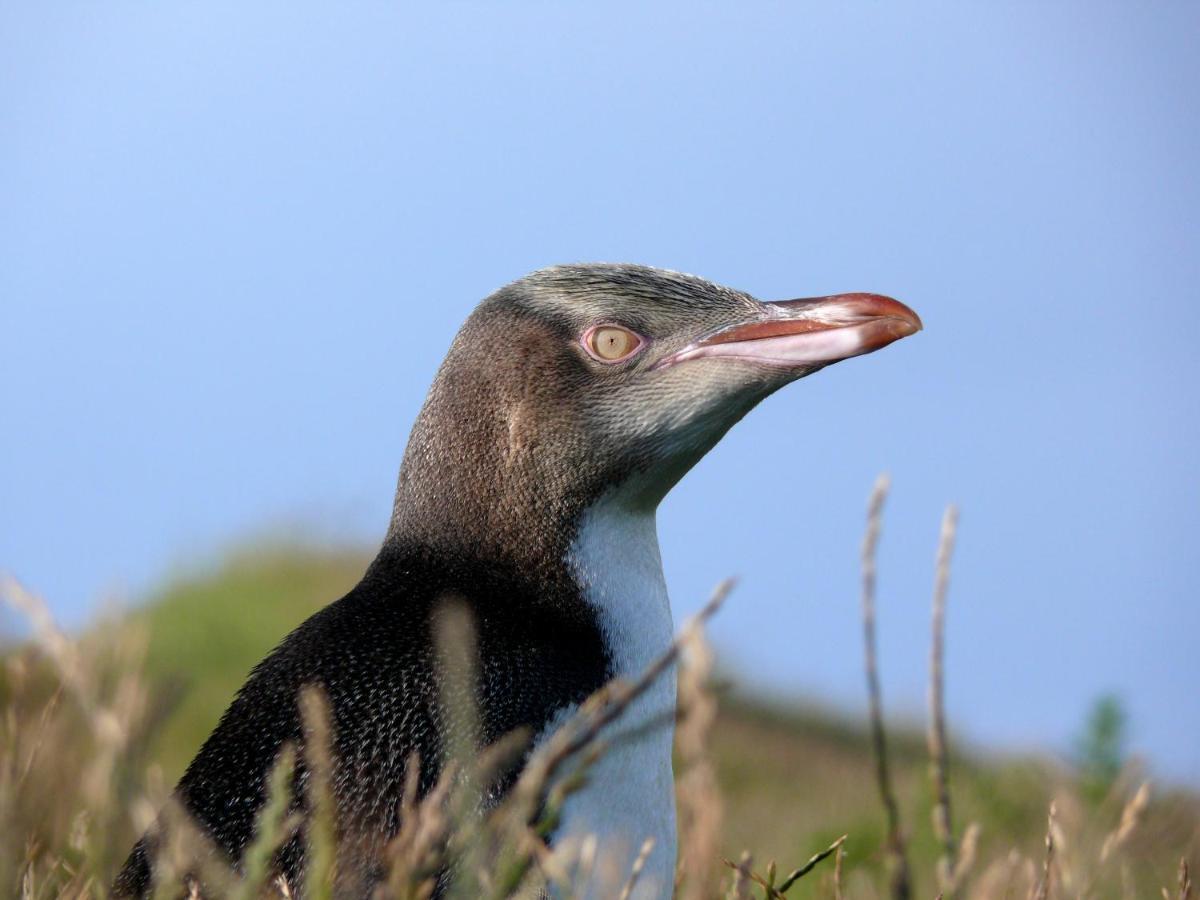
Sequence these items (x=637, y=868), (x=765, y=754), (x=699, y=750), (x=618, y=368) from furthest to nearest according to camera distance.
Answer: (x=765, y=754) → (x=618, y=368) → (x=637, y=868) → (x=699, y=750)

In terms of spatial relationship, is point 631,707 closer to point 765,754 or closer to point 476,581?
point 476,581

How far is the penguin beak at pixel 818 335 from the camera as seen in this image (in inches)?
142

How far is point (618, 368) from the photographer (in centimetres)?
358

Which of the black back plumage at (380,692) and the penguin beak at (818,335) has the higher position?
the penguin beak at (818,335)

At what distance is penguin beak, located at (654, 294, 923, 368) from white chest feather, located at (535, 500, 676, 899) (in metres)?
0.47

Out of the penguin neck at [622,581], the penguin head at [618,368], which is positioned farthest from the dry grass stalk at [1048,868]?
the penguin head at [618,368]

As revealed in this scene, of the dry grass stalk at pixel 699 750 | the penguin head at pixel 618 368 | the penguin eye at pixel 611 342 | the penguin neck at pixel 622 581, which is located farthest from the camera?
the penguin eye at pixel 611 342

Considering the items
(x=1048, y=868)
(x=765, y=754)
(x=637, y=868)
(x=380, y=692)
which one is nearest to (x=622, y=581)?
(x=380, y=692)

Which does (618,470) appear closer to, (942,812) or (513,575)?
(513,575)

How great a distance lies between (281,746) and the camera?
9.28 feet

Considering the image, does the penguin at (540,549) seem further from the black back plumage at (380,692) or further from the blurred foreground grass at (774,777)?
the blurred foreground grass at (774,777)

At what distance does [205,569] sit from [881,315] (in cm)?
1433

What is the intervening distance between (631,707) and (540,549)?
42 centimetres

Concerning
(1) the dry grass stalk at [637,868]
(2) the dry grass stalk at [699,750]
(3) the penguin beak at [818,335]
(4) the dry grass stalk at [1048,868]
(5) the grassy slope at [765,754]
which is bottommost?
(5) the grassy slope at [765,754]
